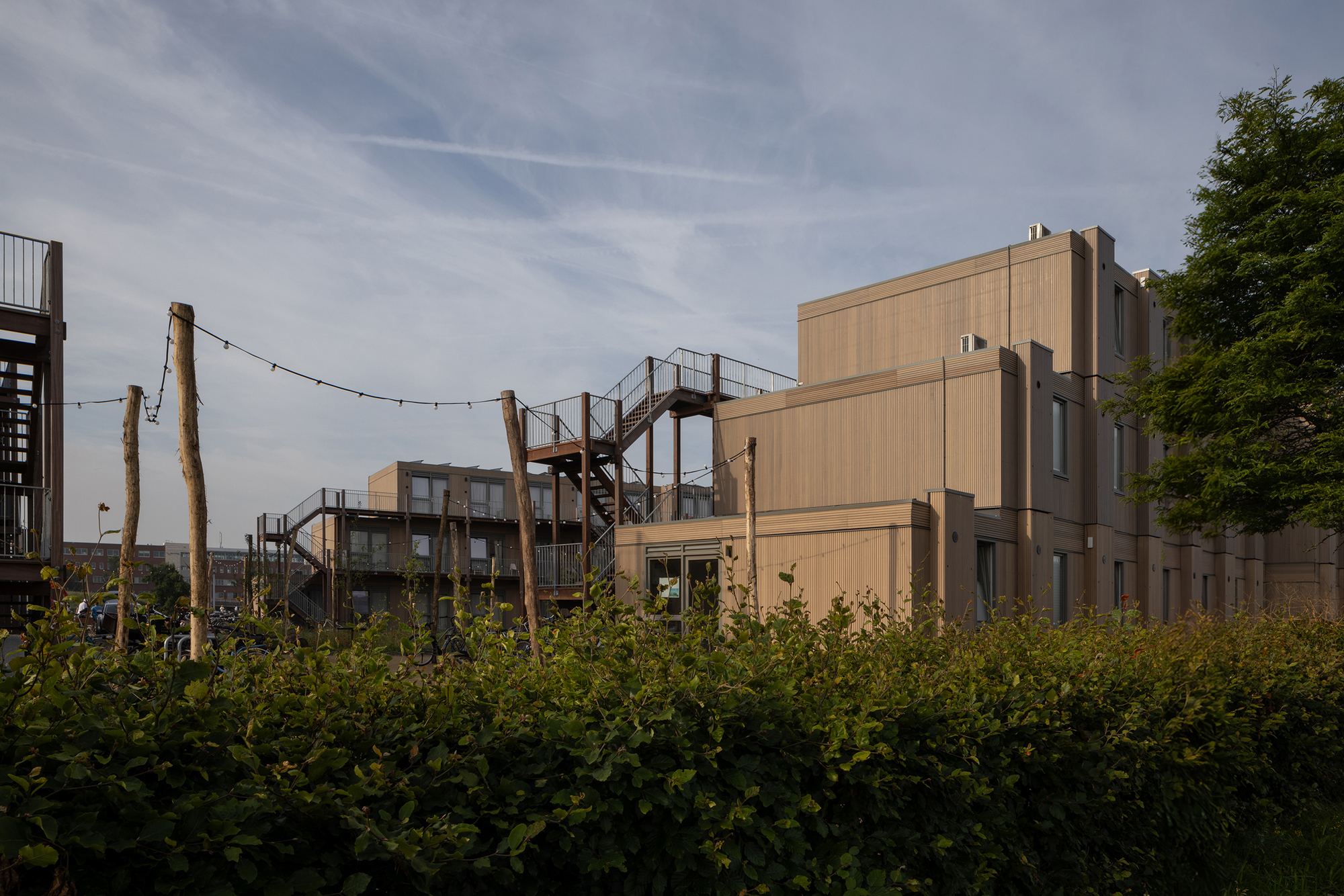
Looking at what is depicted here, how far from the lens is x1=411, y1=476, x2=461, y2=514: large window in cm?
4353

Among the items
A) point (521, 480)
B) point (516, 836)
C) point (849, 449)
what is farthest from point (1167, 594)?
point (516, 836)

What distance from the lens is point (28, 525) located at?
47.9 ft

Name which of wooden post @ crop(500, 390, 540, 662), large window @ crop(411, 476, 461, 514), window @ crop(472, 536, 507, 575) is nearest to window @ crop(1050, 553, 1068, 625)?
wooden post @ crop(500, 390, 540, 662)

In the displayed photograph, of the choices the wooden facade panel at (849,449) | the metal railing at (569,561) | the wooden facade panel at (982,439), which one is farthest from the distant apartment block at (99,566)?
the wooden facade panel at (982,439)

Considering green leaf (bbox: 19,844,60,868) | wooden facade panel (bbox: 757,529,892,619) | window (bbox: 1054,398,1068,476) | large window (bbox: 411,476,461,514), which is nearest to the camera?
green leaf (bbox: 19,844,60,868)

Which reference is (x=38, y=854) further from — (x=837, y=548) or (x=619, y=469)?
(x=619, y=469)

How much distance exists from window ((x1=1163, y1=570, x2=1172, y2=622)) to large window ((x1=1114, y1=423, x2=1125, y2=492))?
504 centimetres

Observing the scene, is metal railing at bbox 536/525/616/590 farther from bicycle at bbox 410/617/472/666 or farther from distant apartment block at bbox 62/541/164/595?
bicycle at bbox 410/617/472/666

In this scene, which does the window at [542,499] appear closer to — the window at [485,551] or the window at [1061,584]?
the window at [485,551]

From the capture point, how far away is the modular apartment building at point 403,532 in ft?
114

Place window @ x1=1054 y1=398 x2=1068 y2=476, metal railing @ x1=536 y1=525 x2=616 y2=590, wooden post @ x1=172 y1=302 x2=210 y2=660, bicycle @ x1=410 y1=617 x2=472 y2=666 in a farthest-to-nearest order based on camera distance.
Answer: metal railing @ x1=536 y1=525 x2=616 y2=590 → window @ x1=1054 y1=398 x2=1068 y2=476 → wooden post @ x1=172 y1=302 x2=210 y2=660 → bicycle @ x1=410 y1=617 x2=472 y2=666

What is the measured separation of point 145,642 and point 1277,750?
7453mm

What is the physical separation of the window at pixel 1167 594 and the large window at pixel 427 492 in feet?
102

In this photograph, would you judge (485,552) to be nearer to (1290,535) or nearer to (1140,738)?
(1290,535)
